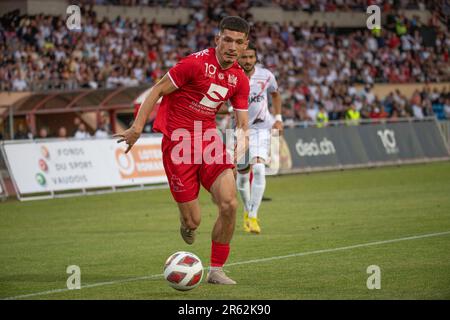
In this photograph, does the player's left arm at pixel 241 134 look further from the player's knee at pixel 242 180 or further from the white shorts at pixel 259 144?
the player's knee at pixel 242 180

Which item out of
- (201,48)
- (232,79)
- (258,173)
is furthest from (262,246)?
(201,48)

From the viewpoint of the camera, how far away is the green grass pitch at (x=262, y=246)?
29.6ft

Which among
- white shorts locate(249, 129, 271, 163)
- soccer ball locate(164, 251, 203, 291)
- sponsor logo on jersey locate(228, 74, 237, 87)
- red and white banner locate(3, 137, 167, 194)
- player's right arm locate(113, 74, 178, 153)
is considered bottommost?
soccer ball locate(164, 251, 203, 291)

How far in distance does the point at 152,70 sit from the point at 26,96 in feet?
20.2

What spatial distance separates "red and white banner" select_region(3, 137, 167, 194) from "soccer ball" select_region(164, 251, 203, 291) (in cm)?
1393

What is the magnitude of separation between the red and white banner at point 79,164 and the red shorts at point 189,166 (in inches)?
512

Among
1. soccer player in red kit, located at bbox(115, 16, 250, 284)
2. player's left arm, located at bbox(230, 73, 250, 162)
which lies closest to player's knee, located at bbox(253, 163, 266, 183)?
player's left arm, located at bbox(230, 73, 250, 162)

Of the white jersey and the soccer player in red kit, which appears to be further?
the white jersey

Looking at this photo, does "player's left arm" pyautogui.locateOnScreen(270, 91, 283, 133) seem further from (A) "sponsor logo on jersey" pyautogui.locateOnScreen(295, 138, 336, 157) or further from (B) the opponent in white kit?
(A) "sponsor logo on jersey" pyautogui.locateOnScreen(295, 138, 336, 157)

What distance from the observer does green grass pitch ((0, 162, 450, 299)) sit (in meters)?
9.02

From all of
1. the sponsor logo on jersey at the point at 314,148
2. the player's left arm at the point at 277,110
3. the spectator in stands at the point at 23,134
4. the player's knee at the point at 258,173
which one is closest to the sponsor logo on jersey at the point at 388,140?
the sponsor logo on jersey at the point at 314,148

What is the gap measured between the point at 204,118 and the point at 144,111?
837 millimetres

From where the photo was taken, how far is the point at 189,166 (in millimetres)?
9945
